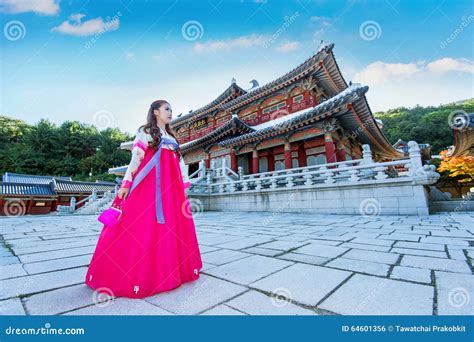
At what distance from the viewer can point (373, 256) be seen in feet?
7.00

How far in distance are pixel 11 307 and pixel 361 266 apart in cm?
229

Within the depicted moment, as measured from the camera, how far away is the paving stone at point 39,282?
1.41 metres

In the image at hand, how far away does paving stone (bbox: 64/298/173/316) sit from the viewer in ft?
3.82

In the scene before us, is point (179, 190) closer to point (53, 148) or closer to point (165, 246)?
point (165, 246)

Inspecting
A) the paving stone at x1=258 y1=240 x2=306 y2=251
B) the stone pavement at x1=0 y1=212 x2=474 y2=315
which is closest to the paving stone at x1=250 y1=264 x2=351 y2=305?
the stone pavement at x1=0 y1=212 x2=474 y2=315

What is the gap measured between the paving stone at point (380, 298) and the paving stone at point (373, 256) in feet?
1.81

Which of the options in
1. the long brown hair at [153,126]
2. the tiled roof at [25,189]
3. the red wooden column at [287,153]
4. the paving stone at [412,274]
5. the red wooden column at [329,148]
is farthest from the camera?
the tiled roof at [25,189]

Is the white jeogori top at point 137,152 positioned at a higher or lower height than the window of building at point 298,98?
lower

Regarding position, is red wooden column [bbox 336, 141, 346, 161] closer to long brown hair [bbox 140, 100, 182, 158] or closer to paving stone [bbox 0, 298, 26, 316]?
long brown hair [bbox 140, 100, 182, 158]

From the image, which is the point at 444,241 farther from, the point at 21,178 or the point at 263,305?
the point at 21,178

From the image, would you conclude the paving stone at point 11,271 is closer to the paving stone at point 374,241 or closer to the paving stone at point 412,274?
the paving stone at point 412,274

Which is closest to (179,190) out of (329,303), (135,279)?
(135,279)

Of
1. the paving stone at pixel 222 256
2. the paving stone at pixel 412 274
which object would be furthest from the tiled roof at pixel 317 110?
the paving stone at pixel 222 256

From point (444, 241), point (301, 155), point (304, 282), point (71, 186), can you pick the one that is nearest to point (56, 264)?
point (304, 282)
